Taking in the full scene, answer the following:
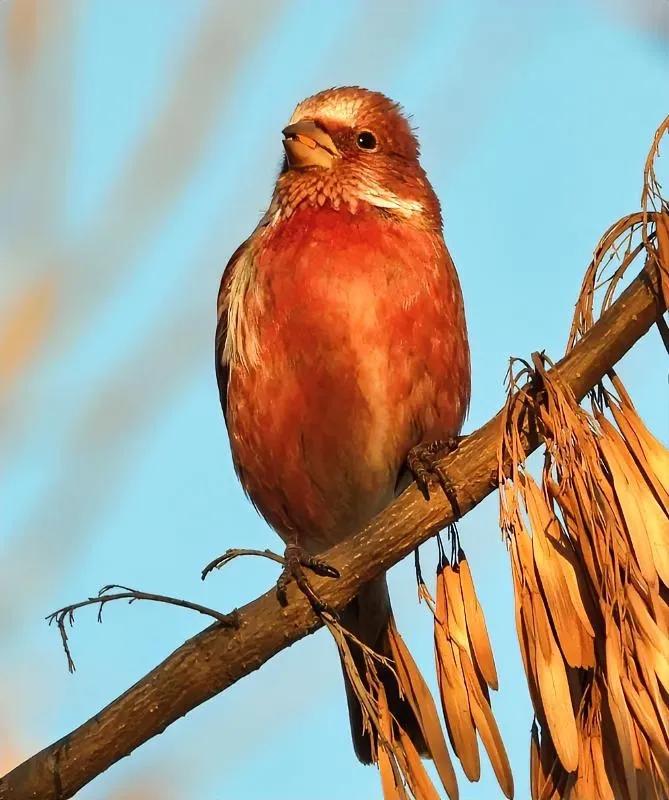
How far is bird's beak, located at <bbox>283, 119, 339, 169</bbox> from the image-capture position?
19.1 feet

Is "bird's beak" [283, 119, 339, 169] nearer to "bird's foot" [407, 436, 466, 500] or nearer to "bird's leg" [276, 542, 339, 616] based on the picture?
"bird's foot" [407, 436, 466, 500]

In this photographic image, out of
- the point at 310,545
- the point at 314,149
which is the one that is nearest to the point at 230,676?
the point at 310,545

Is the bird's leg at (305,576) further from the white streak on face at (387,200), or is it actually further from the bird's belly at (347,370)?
the white streak on face at (387,200)

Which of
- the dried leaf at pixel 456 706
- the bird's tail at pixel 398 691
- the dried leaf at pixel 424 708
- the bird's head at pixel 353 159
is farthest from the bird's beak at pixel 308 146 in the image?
the dried leaf at pixel 456 706

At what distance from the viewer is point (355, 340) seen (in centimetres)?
524

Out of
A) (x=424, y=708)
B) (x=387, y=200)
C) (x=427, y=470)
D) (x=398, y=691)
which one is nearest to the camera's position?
(x=424, y=708)

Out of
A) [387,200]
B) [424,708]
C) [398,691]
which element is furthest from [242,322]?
[424,708]

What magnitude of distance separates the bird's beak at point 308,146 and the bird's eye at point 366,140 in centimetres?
14

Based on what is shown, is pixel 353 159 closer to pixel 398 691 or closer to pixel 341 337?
pixel 341 337

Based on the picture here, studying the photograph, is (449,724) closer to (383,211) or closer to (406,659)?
(406,659)

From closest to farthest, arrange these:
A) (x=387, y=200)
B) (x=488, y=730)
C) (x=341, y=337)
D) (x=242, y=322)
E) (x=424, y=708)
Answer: (x=488, y=730), (x=424, y=708), (x=341, y=337), (x=242, y=322), (x=387, y=200)

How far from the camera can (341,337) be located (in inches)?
207

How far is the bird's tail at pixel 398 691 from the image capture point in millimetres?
3312

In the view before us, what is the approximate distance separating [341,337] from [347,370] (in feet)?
0.47
